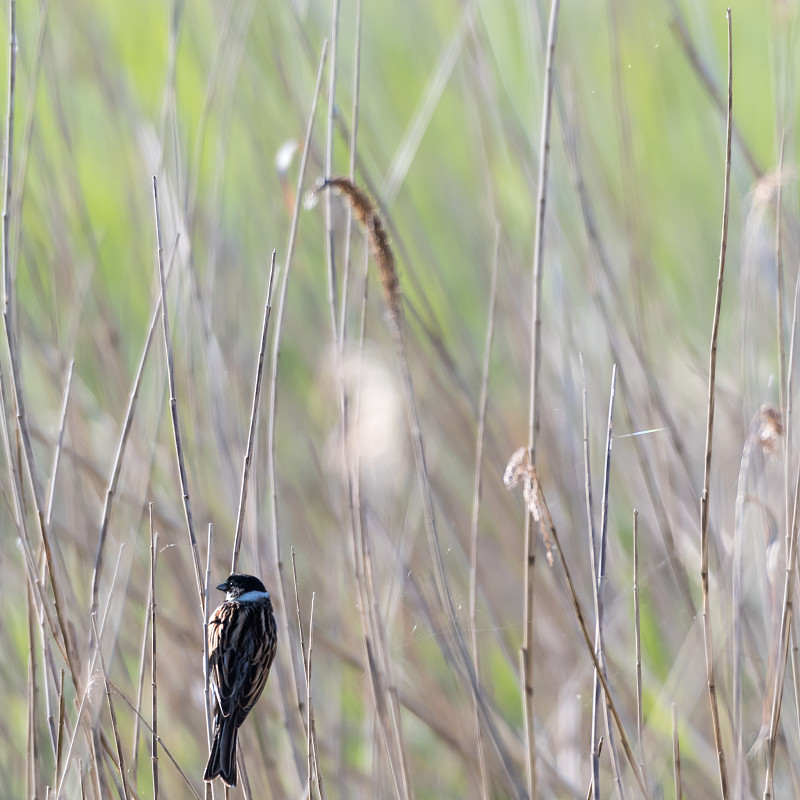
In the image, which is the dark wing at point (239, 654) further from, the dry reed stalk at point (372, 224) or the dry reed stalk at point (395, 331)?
the dry reed stalk at point (372, 224)

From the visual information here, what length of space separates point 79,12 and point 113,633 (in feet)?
5.42

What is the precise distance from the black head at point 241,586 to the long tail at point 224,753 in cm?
18

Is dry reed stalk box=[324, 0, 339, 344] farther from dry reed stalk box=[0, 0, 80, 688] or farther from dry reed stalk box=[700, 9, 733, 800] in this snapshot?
dry reed stalk box=[700, 9, 733, 800]

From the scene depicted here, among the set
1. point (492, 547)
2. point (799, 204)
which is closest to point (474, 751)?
point (492, 547)

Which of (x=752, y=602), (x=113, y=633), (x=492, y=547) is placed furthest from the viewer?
(x=492, y=547)

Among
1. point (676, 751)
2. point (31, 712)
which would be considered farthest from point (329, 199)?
point (676, 751)

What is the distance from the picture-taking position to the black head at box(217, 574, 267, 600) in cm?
142

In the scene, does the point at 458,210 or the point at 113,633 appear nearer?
the point at 113,633

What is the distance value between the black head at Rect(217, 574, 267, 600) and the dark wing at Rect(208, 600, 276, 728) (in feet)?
0.07

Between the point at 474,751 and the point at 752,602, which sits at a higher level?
the point at 752,602

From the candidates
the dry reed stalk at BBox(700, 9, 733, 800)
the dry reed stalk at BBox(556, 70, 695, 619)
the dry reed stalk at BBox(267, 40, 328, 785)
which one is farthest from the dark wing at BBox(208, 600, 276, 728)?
the dry reed stalk at BBox(556, 70, 695, 619)

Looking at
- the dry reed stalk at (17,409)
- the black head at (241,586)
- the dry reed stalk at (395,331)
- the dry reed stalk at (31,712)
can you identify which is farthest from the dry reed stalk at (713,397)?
the dry reed stalk at (31,712)

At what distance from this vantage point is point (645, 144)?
367 cm

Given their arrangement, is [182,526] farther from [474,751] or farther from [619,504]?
[619,504]
